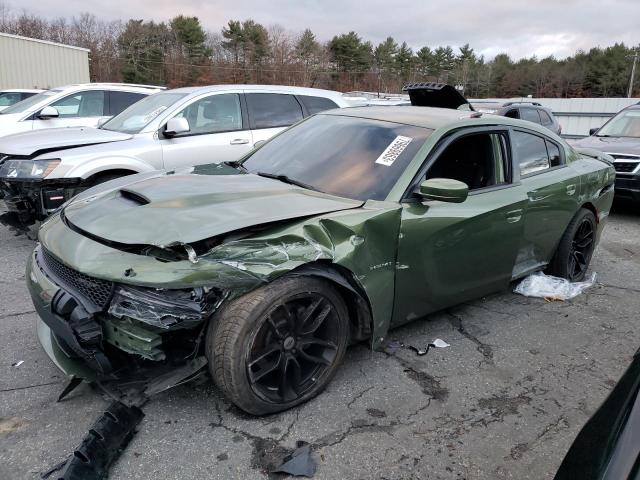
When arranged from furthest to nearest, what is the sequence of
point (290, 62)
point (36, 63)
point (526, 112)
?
point (290, 62)
point (36, 63)
point (526, 112)

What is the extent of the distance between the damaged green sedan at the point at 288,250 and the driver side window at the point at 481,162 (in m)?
0.01

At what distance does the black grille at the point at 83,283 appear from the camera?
236 centimetres

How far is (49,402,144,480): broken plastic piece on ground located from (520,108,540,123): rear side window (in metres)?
11.6

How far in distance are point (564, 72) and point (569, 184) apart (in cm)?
7902

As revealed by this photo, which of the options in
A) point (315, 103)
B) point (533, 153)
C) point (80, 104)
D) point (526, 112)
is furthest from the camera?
point (526, 112)

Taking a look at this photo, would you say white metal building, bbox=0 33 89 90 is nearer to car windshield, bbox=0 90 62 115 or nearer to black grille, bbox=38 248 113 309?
car windshield, bbox=0 90 62 115

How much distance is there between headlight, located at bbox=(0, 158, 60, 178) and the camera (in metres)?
4.97

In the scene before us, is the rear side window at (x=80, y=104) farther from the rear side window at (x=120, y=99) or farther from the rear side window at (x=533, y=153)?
the rear side window at (x=533, y=153)

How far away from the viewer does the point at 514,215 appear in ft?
12.2

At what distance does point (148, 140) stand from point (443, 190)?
3902 mm

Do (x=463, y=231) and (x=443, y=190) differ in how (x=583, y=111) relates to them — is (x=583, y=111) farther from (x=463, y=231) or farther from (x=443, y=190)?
(x=443, y=190)

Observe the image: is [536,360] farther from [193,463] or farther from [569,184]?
[193,463]

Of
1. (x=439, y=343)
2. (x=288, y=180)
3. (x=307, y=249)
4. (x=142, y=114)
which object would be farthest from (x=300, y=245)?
(x=142, y=114)

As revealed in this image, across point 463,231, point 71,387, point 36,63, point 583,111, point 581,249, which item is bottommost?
point 71,387
